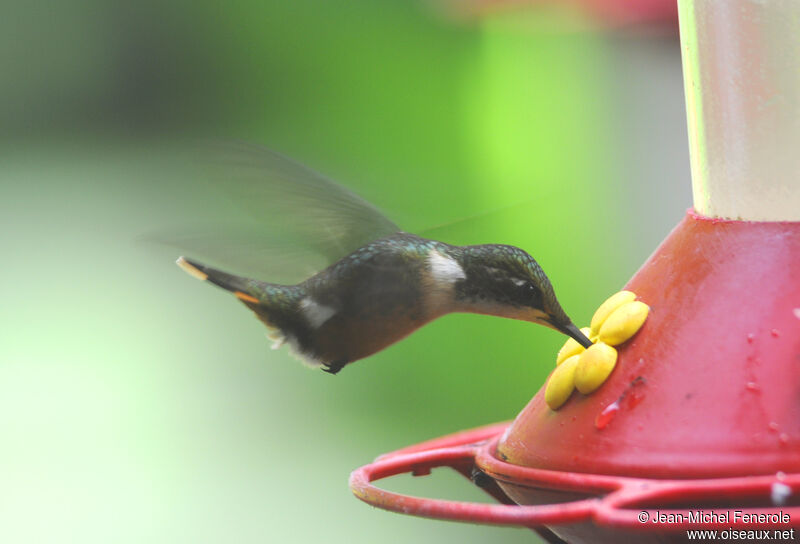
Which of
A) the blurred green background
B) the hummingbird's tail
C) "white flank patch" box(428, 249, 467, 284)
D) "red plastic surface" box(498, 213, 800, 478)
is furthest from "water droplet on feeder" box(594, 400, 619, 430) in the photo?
the hummingbird's tail

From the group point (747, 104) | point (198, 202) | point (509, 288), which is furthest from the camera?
point (198, 202)

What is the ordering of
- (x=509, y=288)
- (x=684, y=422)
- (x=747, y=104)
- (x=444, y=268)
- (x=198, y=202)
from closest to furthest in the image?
(x=684, y=422), (x=747, y=104), (x=509, y=288), (x=444, y=268), (x=198, y=202)

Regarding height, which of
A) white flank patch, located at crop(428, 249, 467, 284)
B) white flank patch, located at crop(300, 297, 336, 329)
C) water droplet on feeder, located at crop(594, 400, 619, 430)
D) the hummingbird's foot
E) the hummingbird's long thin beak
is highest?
white flank patch, located at crop(428, 249, 467, 284)

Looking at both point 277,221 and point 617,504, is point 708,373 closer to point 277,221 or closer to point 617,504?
point 617,504

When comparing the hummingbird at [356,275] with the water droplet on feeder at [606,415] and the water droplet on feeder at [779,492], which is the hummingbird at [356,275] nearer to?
the water droplet on feeder at [606,415]

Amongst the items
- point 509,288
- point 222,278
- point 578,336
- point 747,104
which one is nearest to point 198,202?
point 222,278

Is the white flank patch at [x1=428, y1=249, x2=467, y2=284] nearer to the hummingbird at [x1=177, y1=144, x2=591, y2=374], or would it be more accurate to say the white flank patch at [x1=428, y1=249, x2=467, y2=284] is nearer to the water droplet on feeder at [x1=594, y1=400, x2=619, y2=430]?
the hummingbird at [x1=177, y1=144, x2=591, y2=374]

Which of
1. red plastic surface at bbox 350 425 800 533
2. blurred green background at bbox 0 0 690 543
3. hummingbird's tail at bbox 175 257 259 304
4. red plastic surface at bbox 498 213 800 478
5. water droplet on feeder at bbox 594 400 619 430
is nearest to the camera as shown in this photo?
red plastic surface at bbox 350 425 800 533
